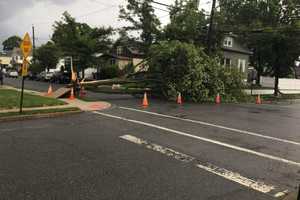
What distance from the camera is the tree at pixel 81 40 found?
110 ft

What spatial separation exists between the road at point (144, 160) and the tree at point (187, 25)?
2343cm

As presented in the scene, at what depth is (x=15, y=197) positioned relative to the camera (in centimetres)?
452

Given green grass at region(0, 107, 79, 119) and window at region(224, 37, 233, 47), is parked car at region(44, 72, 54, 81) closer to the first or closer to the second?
window at region(224, 37, 233, 47)

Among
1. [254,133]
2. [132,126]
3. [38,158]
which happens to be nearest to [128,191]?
[38,158]

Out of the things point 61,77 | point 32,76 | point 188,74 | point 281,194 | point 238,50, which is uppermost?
point 238,50

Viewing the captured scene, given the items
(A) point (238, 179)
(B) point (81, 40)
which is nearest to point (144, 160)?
(A) point (238, 179)

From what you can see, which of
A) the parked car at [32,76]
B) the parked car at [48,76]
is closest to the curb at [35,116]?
the parked car at [48,76]

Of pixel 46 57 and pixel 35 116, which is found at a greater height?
pixel 46 57

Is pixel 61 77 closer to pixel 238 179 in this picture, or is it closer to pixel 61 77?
pixel 61 77

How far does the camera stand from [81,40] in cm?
3309

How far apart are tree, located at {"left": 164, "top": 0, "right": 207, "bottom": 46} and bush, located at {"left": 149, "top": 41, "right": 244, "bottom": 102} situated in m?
11.5

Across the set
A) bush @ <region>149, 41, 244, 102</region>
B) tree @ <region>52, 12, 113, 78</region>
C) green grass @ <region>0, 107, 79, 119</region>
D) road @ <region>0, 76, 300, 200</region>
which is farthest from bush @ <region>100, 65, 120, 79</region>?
road @ <region>0, 76, 300, 200</region>

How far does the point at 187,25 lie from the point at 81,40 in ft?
37.8

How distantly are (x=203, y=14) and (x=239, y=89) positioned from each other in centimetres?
1549
